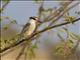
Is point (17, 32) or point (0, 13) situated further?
point (17, 32)

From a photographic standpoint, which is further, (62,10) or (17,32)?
(17,32)

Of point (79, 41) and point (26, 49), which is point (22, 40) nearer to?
point (26, 49)

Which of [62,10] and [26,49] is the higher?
[62,10]

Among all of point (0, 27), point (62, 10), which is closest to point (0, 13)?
point (0, 27)

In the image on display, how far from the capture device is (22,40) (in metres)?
0.88

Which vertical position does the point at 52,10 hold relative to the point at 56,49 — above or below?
above

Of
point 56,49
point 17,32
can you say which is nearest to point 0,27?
point 17,32

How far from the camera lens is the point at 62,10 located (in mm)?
813

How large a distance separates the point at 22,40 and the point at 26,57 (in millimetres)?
69

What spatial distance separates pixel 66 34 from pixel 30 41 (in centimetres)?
11

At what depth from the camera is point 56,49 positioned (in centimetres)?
94

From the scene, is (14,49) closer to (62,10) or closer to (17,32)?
(17,32)

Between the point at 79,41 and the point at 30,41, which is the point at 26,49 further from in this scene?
the point at 79,41

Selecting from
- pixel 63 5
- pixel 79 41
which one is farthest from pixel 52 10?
pixel 79 41
